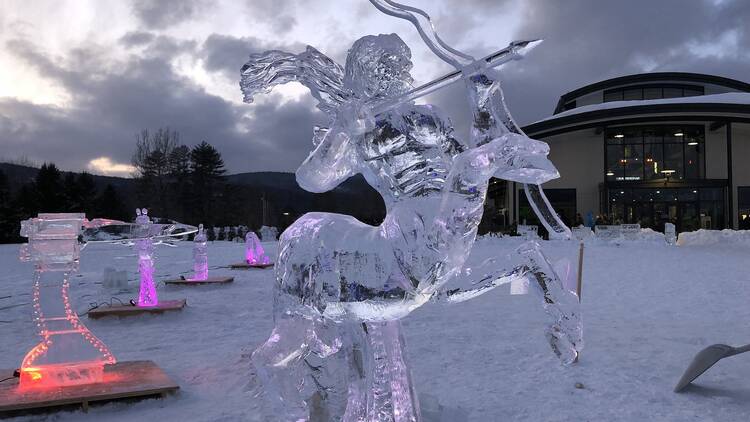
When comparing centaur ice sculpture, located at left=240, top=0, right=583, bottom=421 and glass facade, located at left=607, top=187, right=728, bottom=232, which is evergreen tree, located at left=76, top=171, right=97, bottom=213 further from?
centaur ice sculpture, located at left=240, top=0, right=583, bottom=421

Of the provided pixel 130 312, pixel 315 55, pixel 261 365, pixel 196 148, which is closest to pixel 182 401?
pixel 261 365

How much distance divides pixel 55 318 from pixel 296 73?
274cm

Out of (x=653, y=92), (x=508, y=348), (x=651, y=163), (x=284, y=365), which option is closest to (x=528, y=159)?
(x=284, y=365)

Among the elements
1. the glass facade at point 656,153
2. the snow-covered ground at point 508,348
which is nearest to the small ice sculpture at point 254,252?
the snow-covered ground at point 508,348

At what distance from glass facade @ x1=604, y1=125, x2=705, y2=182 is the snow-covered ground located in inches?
770

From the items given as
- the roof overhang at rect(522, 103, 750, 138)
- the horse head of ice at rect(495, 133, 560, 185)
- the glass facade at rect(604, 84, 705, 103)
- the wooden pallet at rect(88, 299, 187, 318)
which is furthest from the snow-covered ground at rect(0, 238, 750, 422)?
the glass facade at rect(604, 84, 705, 103)

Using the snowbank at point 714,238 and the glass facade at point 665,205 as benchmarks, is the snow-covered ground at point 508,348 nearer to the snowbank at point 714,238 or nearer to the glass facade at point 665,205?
the snowbank at point 714,238

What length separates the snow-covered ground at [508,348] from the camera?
3809mm

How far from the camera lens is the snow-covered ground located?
12.5 ft

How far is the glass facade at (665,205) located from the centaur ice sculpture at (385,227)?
92.3 ft

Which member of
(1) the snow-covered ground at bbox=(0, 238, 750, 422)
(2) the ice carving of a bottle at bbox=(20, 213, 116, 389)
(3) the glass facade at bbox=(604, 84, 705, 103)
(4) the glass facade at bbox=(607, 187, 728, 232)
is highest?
(3) the glass facade at bbox=(604, 84, 705, 103)

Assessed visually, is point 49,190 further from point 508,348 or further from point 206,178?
point 508,348

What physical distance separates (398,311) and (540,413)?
1956 millimetres

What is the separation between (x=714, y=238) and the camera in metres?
16.4
